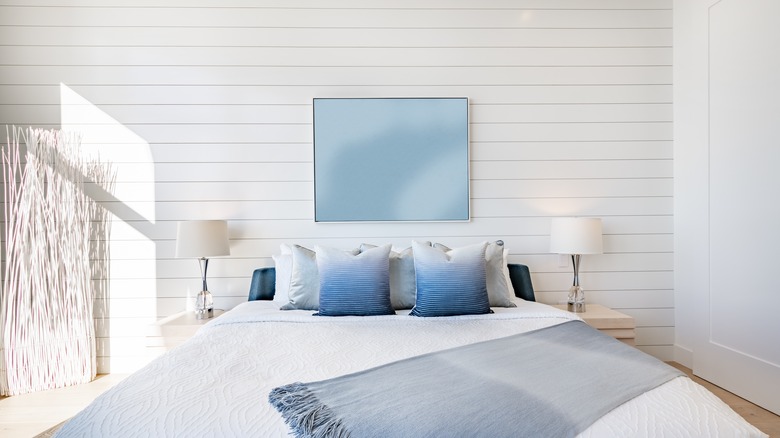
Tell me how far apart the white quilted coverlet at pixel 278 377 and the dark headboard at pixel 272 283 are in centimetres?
64

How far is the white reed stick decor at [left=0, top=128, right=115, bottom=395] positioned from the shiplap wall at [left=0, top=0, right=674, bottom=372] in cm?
18

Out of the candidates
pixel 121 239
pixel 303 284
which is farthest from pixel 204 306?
pixel 121 239

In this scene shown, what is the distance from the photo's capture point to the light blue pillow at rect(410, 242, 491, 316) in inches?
94.0

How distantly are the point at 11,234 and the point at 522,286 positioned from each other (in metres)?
3.19

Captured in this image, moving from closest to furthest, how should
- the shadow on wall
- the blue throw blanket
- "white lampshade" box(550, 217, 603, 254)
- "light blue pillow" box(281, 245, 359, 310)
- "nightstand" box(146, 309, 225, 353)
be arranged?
the blue throw blanket
"light blue pillow" box(281, 245, 359, 310)
"nightstand" box(146, 309, 225, 353)
"white lampshade" box(550, 217, 603, 254)
the shadow on wall

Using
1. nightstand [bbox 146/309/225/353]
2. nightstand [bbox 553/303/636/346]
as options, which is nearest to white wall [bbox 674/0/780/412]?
nightstand [bbox 553/303/636/346]

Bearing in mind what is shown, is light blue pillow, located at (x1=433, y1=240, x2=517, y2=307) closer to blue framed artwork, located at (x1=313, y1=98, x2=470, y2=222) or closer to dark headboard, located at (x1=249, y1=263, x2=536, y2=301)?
dark headboard, located at (x1=249, y1=263, x2=536, y2=301)

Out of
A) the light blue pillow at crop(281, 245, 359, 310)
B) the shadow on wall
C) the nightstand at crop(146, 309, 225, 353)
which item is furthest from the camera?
the shadow on wall

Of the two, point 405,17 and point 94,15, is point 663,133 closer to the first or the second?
point 405,17

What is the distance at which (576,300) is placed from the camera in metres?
3.02


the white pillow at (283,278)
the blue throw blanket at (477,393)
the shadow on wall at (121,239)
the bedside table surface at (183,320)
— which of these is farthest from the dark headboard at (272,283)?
the blue throw blanket at (477,393)

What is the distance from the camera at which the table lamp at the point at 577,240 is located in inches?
118

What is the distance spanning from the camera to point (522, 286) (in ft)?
10.1

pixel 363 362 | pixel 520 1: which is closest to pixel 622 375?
pixel 363 362
